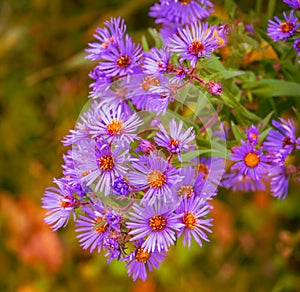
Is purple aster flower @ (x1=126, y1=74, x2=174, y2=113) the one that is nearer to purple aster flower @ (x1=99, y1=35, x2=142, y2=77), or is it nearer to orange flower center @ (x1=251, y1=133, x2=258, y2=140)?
purple aster flower @ (x1=99, y1=35, x2=142, y2=77)

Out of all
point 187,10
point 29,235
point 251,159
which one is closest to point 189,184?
point 251,159

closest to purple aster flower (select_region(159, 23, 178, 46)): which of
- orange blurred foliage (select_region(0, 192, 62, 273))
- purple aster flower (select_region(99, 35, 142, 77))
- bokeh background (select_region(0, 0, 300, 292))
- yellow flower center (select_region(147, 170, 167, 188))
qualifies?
purple aster flower (select_region(99, 35, 142, 77))

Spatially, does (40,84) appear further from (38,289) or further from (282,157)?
(282,157)

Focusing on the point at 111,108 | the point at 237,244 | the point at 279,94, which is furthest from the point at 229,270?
the point at 111,108

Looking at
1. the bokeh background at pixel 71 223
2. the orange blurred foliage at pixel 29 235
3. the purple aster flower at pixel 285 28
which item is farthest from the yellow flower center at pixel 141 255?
the orange blurred foliage at pixel 29 235

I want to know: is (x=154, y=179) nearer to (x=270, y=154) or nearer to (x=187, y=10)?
(x=270, y=154)
